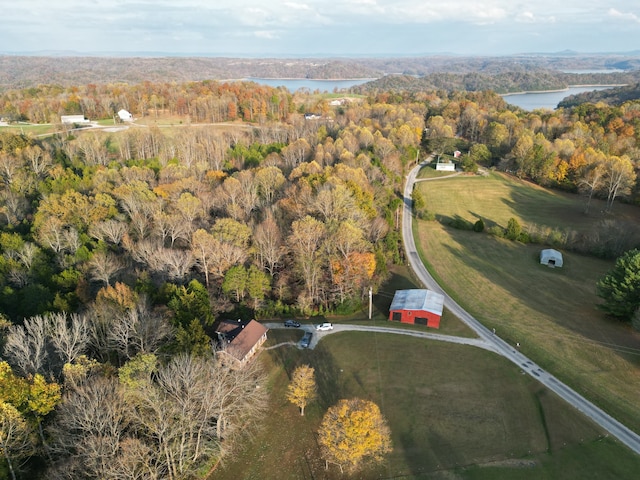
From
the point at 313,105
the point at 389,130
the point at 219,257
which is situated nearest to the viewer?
the point at 219,257

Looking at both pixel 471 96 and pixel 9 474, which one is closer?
pixel 9 474

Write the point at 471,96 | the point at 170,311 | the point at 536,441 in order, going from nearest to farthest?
the point at 536,441 → the point at 170,311 → the point at 471,96

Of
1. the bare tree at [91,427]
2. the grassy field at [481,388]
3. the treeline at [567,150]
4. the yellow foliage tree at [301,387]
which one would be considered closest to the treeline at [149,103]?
the treeline at [567,150]

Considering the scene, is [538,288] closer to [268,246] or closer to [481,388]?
[481,388]

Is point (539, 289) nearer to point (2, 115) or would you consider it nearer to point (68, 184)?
point (68, 184)

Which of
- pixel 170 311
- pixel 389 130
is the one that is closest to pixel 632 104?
pixel 389 130

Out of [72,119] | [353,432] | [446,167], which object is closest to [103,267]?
[353,432]

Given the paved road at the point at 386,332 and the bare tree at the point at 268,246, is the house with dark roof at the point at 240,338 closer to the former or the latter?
the paved road at the point at 386,332
